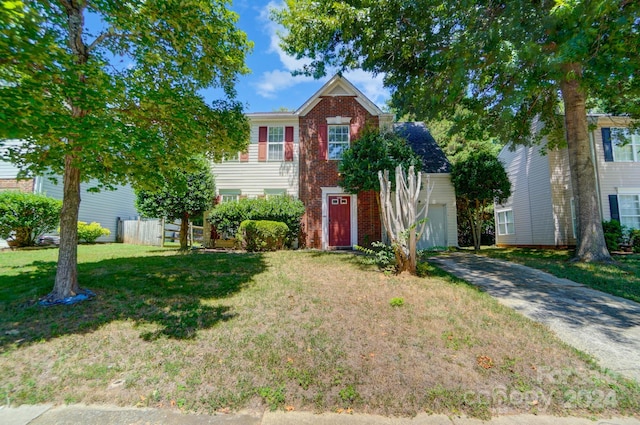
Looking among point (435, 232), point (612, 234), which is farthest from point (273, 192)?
point (612, 234)

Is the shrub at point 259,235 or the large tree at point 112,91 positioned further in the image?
the shrub at point 259,235

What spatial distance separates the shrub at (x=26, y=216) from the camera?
1159cm

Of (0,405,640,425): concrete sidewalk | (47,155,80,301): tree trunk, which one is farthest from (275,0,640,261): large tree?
(0,405,640,425): concrete sidewalk

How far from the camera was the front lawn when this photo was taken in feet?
9.86

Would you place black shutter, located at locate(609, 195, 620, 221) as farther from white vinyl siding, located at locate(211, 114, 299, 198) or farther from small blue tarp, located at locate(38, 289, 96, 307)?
small blue tarp, located at locate(38, 289, 96, 307)

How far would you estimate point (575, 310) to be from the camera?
5.20 meters

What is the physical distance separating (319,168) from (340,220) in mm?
2597

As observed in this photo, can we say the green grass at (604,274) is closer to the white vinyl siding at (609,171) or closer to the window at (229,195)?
the white vinyl siding at (609,171)

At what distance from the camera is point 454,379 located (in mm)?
3256

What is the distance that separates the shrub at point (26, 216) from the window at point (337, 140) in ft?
41.1

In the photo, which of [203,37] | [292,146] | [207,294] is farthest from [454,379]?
[292,146]

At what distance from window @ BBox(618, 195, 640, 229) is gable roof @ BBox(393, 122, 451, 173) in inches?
308

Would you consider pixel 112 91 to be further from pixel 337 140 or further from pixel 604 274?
pixel 604 274

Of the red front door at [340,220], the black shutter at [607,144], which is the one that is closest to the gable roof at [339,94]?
the red front door at [340,220]
